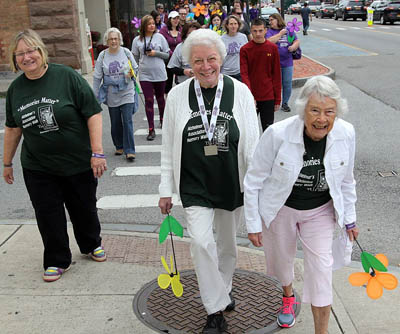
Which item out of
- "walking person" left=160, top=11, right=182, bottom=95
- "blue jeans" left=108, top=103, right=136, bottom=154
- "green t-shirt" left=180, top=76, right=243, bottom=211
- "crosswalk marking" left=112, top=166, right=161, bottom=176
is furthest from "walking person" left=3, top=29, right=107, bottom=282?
"walking person" left=160, top=11, right=182, bottom=95

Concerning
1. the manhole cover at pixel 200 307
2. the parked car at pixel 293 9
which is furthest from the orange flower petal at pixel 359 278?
the parked car at pixel 293 9

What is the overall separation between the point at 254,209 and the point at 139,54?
A: 686 cm

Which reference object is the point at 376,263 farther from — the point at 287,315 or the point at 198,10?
the point at 198,10

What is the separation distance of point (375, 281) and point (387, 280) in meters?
0.07

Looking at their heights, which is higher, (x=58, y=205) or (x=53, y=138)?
(x=53, y=138)

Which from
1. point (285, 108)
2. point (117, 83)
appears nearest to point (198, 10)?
point (285, 108)

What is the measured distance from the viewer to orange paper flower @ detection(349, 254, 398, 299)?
133 inches

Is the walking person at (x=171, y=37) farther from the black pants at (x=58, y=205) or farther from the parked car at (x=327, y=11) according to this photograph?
the parked car at (x=327, y=11)

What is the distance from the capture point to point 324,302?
3.39 meters

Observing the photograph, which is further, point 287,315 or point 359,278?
point 287,315

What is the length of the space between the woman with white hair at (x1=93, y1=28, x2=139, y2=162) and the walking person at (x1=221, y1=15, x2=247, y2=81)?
1.80 m

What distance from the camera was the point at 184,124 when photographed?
3.68 metres

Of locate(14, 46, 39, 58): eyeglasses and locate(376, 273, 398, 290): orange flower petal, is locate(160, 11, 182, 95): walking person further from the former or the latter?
locate(376, 273, 398, 290): orange flower petal

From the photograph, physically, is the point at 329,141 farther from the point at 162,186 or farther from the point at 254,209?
the point at 162,186
